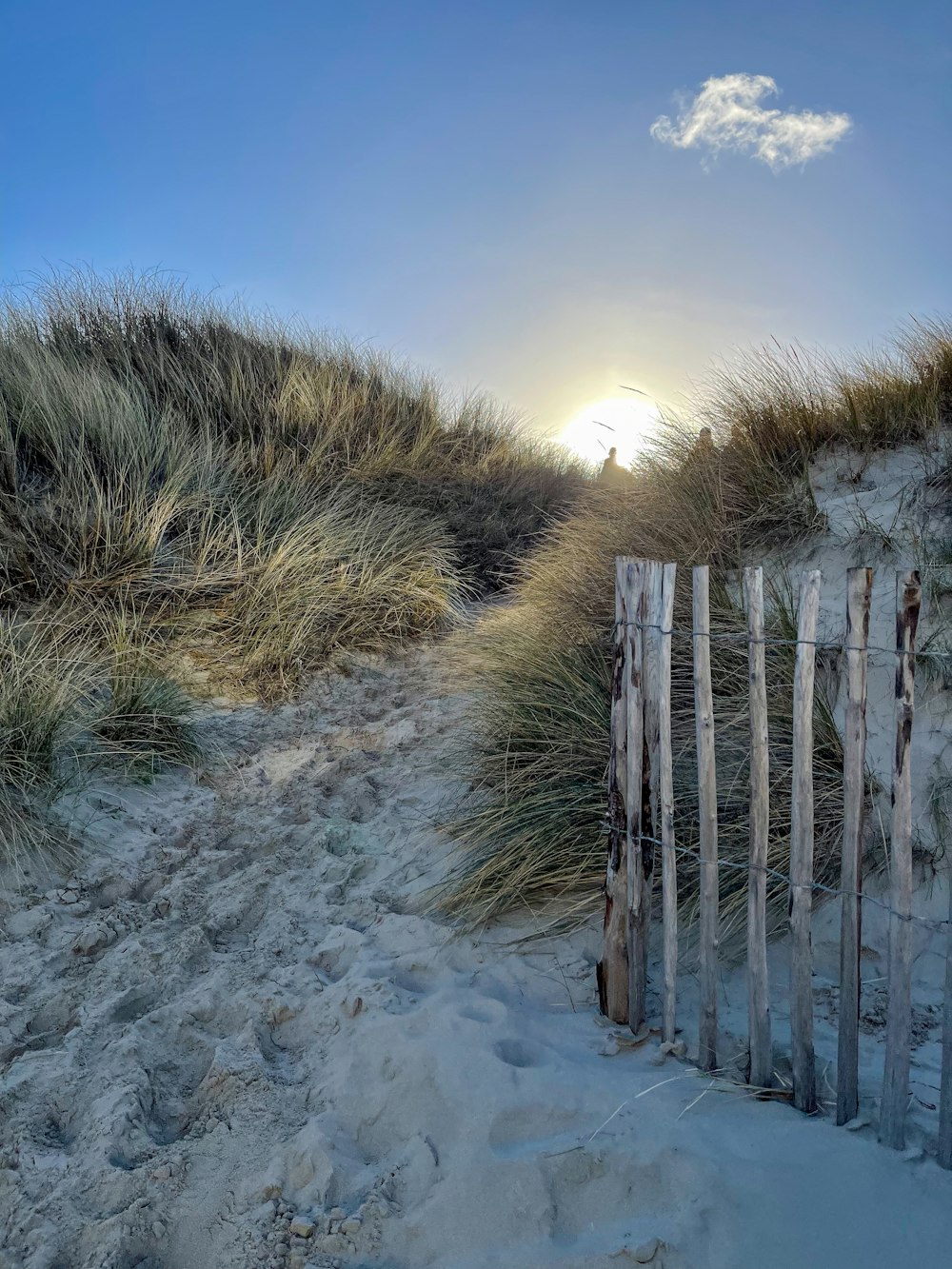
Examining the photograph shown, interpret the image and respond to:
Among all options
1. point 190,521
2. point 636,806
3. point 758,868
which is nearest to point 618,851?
point 636,806

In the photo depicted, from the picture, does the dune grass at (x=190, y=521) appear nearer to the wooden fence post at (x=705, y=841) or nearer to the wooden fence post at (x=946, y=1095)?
the wooden fence post at (x=705, y=841)

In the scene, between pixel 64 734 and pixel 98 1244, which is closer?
pixel 98 1244

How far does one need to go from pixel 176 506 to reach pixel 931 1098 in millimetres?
5348

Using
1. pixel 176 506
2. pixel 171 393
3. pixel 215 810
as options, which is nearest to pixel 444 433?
pixel 171 393

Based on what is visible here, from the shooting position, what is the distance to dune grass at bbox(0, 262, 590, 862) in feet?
14.6

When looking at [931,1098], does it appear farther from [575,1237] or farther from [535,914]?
[535,914]

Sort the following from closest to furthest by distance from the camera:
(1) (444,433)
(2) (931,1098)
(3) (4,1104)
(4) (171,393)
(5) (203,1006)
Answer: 1. (2) (931,1098)
2. (3) (4,1104)
3. (5) (203,1006)
4. (4) (171,393)
5. (1) (444,433)

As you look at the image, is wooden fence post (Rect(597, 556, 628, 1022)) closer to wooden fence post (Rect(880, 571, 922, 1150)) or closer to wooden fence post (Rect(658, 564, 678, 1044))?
wooden fence post (Rect(658, 564, 678, 1044))

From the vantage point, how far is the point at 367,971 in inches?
117

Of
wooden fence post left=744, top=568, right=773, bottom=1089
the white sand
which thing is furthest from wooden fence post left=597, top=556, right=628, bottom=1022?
wooden fence post left=744, top=568, right=773, bottom=1089

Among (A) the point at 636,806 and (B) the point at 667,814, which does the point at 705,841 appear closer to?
(B) the point at 667,814

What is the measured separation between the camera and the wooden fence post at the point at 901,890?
2.00 meters

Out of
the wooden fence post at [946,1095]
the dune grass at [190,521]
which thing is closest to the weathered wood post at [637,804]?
the wooden fence post at [946,1095]

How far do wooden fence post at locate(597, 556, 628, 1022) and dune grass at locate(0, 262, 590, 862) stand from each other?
253 cm
